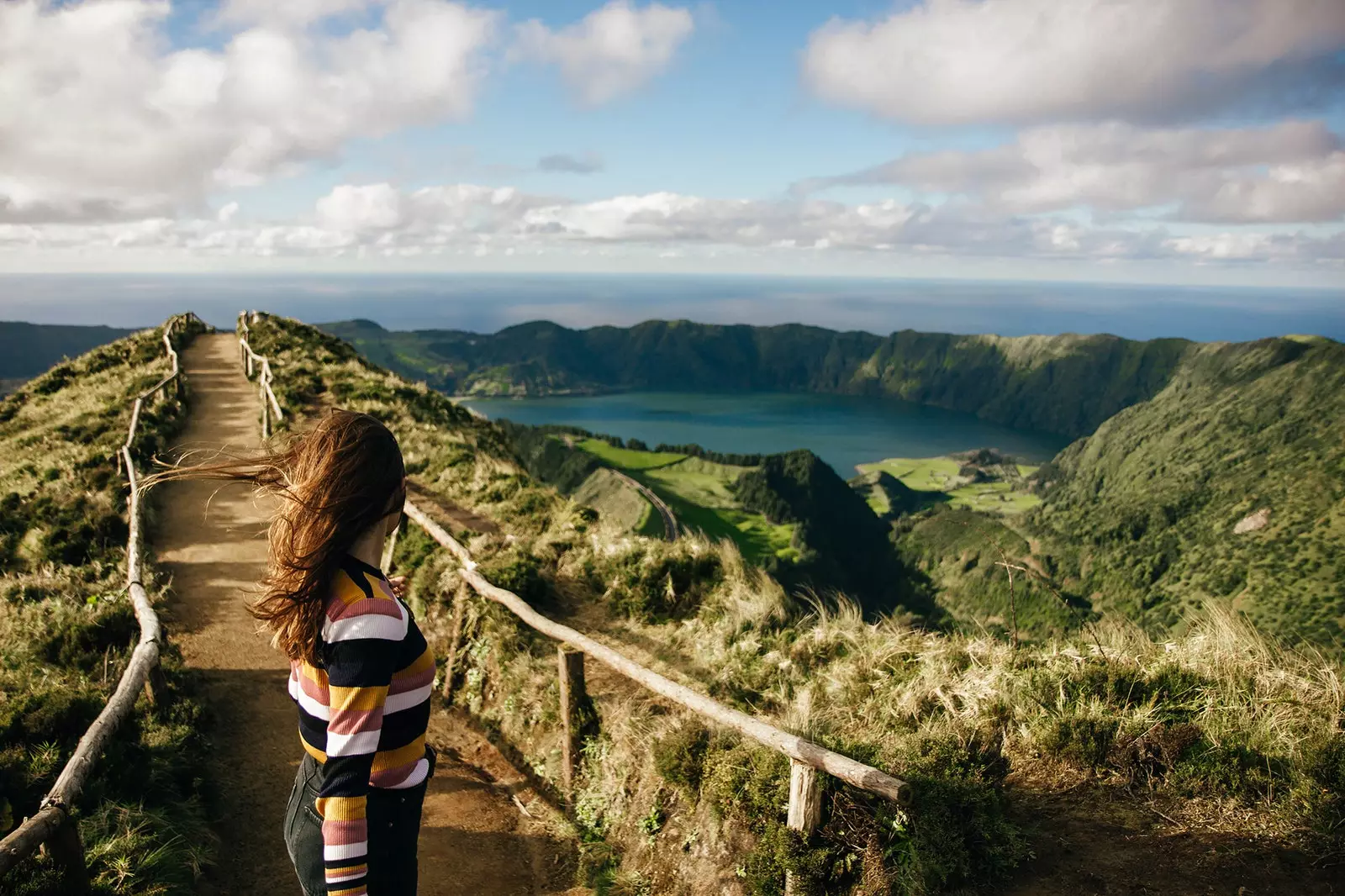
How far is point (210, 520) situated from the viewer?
468 inches

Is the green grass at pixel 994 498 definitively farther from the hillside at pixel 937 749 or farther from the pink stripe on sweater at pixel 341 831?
the pink stripe on sweater at pixel 341 831

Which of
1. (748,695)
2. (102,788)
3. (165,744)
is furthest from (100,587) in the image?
(748,695)

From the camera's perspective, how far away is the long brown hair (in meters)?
2.28

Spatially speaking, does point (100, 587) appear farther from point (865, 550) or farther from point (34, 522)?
point (865, 550)

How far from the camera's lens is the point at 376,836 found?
241cm

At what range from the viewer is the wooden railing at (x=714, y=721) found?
14.0ft

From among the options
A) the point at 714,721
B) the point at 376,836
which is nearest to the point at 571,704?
the point at 714,721

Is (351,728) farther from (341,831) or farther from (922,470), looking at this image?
(922,470)

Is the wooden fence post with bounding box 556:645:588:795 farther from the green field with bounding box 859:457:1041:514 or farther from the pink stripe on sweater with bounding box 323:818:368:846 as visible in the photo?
the green field with bounding box 859:457:1041:514

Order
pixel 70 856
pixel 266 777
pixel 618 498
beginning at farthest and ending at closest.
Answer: pixel 618 498 → pixel 266 777 → pixel 70 856

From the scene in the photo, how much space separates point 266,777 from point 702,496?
103393 millimetres

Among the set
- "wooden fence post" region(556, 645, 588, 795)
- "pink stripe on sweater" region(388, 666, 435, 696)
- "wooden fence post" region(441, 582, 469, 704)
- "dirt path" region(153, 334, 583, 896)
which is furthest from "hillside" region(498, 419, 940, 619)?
"pink stripe on sweater" region(388, 666, 435, 696)

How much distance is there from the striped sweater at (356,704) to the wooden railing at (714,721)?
2810mm

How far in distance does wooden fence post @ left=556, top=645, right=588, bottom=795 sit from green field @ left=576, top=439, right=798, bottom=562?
201 feet
